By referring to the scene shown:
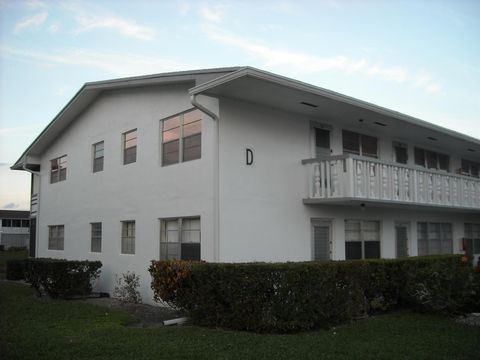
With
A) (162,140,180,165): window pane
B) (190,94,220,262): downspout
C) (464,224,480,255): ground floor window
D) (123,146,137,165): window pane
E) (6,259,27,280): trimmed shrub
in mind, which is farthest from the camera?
(6,259,27,280): trimmed shrub

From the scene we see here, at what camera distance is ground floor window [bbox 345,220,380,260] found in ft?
44.9

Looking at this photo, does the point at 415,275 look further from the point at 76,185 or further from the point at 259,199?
the point at 76,185

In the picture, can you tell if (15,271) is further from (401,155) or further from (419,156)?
(419,156)

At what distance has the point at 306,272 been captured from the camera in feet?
28.8

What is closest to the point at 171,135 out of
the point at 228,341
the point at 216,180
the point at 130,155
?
the point at 130,155

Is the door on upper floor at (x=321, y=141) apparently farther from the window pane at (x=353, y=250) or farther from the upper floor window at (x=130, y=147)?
the upper floor window at (x=130, y=147)

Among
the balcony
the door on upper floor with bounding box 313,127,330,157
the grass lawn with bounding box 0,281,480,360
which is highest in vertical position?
the door on upper floor with bounding box 313,127,330,157

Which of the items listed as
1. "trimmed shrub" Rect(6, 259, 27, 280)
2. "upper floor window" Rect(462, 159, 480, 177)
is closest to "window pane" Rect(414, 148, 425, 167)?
"upper floor window" Rect(462, 159, 480, 177)

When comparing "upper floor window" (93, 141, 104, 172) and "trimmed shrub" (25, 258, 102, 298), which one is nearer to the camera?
"trimmed shrub" (25, 258, 102, 298)

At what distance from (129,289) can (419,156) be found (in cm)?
1071

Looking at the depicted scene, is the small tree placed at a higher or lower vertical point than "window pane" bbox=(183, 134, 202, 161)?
lower

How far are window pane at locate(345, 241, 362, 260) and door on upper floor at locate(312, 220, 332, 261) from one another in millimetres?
702

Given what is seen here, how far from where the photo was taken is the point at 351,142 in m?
14.4

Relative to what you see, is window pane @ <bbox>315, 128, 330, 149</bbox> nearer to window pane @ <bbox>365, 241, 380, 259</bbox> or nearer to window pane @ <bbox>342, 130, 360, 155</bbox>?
window pane @ <bbox>342, 130, 360, 155</bbox>
